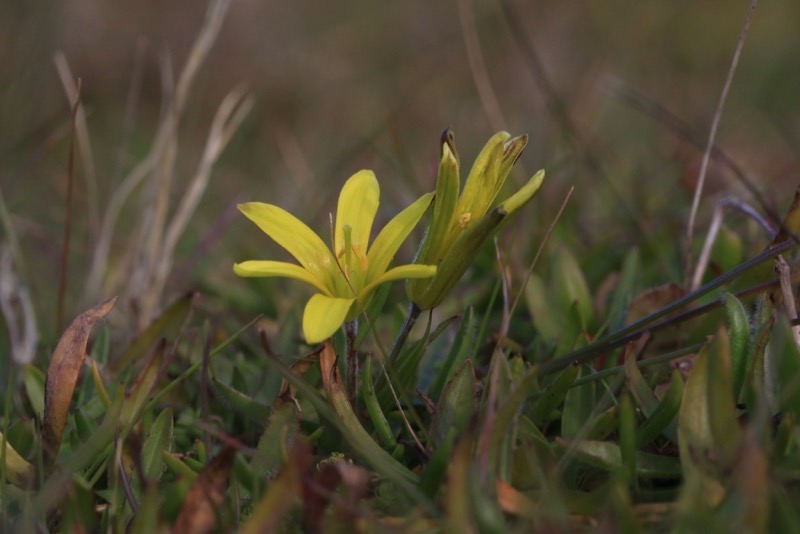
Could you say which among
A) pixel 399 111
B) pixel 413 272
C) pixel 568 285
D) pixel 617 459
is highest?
pixel 399 111

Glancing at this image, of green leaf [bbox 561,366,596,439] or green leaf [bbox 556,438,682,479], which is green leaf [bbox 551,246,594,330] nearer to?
green leaf [bbox 561,366,596,439]

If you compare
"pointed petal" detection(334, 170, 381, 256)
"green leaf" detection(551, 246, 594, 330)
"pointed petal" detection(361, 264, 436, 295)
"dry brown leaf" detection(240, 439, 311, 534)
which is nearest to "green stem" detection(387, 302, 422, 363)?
"pointed petal" detection(334, 170, 381, 256)

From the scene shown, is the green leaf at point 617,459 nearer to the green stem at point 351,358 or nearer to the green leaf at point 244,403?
the green stem at point 351,358

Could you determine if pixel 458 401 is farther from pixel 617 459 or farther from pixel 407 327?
pixel 617 459

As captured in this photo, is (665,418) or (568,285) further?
(568,285)

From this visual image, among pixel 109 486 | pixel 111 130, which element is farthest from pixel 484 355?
pixel 111 130

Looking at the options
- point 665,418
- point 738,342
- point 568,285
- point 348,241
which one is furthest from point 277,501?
point 568,285

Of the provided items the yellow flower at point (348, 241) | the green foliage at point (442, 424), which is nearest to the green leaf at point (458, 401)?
the green foliage at point (442, 424)
